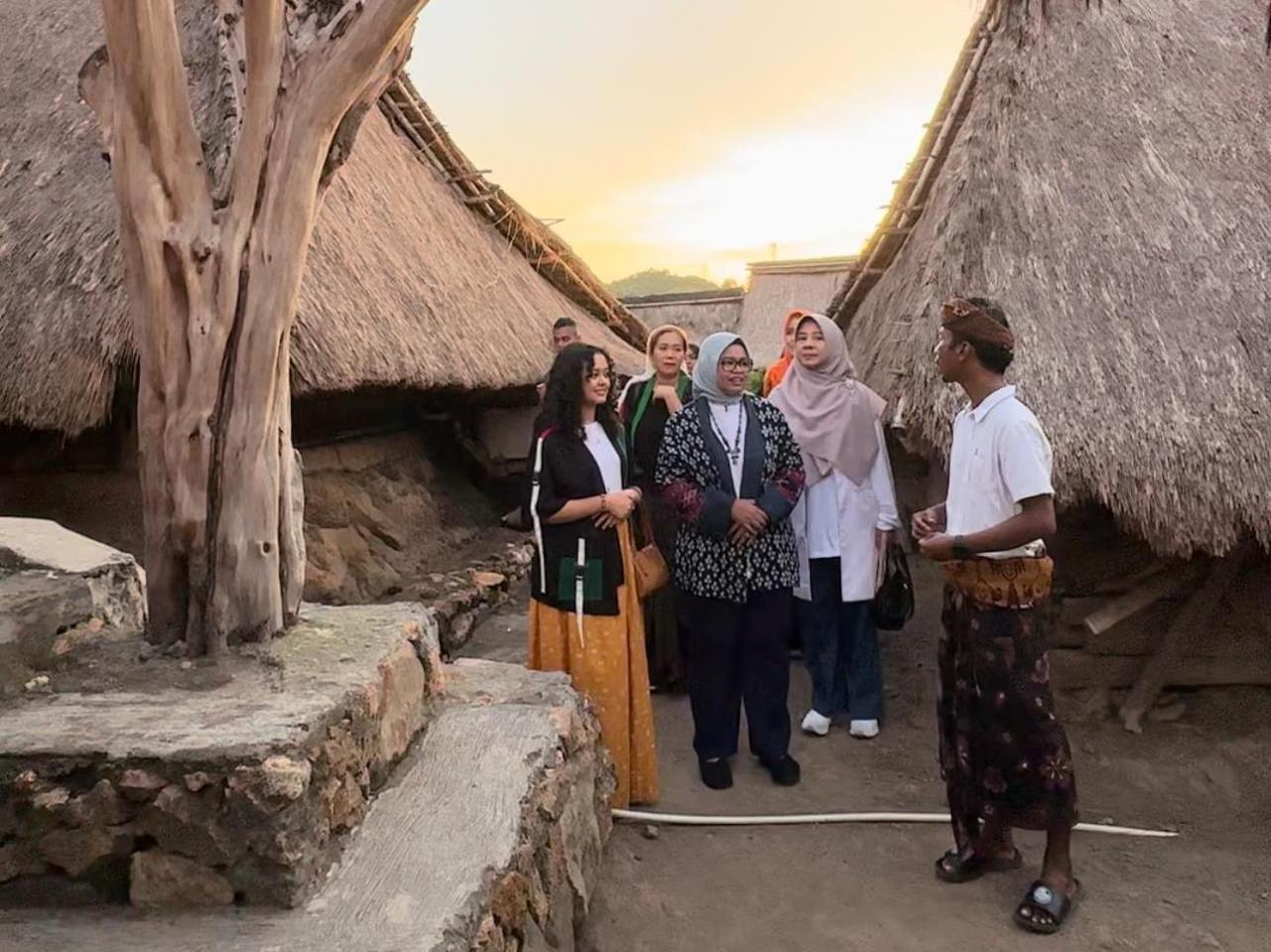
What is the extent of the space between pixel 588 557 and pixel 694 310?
53.5 ft

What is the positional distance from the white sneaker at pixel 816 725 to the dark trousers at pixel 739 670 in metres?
0.53

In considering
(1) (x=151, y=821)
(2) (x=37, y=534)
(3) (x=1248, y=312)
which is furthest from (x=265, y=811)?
(3) (x=1248, y=312)

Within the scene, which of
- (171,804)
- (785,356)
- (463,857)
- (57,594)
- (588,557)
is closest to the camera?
(171,804)

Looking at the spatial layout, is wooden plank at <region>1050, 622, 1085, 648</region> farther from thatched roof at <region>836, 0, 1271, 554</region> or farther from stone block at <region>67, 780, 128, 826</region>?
stone block at <region>67, 780, 128, 826</region>

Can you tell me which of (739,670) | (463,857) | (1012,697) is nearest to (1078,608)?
(739,670)

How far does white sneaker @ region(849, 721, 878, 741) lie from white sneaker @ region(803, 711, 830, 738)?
110 millimetres

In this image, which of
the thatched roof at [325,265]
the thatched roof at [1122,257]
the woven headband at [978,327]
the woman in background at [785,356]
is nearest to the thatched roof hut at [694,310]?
the thatched roof at [325,265]

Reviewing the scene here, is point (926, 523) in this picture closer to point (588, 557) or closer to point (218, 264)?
point (588, 557)

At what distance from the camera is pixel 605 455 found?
3289 millimetres

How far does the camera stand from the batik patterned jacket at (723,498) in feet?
11.1

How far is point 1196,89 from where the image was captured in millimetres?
4934

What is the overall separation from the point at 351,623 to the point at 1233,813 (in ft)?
10.5

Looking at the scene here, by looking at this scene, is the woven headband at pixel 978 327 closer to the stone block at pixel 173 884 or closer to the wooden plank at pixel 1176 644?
the wooden plank at pixel 1176 644

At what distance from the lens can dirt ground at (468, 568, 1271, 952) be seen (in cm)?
268
